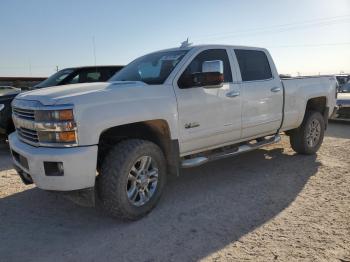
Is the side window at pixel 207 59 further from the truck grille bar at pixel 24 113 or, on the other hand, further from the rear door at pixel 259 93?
the truck grille bar at pixel 24 113

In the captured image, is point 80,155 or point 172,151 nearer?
point 80,155

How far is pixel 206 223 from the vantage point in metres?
3.72

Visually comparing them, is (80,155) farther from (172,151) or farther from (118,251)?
(172,151)

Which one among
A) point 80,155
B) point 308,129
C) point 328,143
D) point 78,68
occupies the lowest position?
point 328,143

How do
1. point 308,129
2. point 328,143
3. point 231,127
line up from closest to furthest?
point 231,127, point 308,129, point 328,143

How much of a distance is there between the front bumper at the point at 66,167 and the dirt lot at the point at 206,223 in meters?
0.56

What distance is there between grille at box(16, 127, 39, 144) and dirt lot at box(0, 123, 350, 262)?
92 cm

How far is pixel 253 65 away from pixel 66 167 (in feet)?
11.1

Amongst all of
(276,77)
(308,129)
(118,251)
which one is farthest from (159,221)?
(308,129)

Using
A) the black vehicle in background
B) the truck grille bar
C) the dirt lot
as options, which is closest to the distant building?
the black vehicle in background

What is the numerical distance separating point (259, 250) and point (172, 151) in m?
1.50

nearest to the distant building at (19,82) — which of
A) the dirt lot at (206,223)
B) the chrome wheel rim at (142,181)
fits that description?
the dirt lot at (206,223)

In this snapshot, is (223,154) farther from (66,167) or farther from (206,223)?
(66,167)

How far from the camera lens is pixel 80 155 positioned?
3309 millimetres
